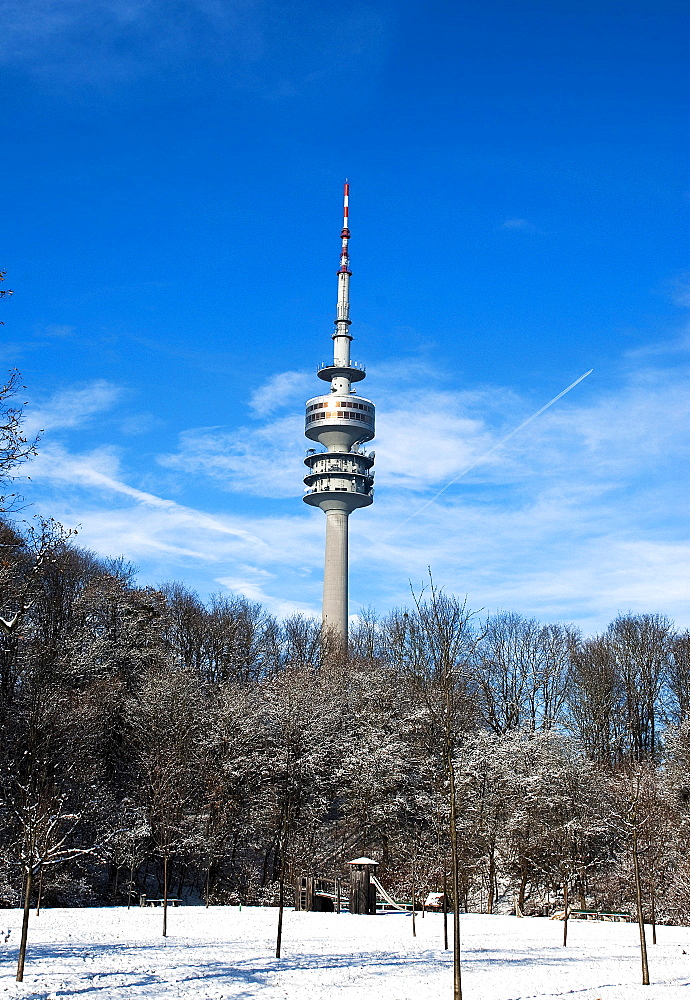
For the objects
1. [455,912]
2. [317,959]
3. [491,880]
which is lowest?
[317,959]

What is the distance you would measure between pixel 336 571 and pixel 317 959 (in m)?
82.2

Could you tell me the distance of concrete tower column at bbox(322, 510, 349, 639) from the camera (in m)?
104

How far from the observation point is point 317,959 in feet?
79.3

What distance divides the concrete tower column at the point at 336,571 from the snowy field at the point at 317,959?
69122 millimetres

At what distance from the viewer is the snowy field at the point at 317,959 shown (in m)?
19.2

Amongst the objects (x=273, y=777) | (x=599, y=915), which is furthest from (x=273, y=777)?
(x=599, y=915)

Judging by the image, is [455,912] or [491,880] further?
[491,880]

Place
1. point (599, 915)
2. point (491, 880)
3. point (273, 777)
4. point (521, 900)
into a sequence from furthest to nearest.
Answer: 1. point (273, 777)
2. point (491, 880)
3. point (521, 900)
4. point (599, 915)

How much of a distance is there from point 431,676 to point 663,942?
13877 mm

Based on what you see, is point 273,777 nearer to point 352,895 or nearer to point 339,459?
point 352,895

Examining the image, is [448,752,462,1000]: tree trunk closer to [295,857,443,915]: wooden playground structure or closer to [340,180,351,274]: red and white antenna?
[295,857,443,915]: wooden playground structure

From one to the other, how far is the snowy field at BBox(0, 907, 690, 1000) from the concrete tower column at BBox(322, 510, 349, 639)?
69.1 m

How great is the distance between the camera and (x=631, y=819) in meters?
26.6

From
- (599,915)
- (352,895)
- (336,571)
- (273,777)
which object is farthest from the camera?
(336,571)
